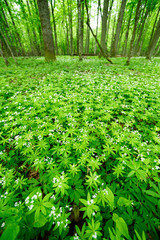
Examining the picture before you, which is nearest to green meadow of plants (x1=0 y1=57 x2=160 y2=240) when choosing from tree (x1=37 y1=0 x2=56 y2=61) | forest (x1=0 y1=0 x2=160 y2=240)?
forest (x1=0 y1=0 x2=160 y2=240)

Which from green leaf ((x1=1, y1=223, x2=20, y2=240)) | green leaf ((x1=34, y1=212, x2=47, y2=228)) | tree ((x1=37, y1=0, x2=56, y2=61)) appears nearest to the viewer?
green leaf ((x1=1, y1=223, x2=20, y2=240))

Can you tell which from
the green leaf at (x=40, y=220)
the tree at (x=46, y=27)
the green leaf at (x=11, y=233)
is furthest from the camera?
the tree at (x=46, y=27)

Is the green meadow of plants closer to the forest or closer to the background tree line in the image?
the forest

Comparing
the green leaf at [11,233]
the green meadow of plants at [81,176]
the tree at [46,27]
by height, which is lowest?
the green meadow of plants at [81,176]

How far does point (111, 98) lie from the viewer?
4824mm

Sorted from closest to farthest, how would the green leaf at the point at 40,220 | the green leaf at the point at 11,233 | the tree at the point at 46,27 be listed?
the green leaf at the point at 11,233, the green leaf at the point at 40,220, the tree at the point at 46,27

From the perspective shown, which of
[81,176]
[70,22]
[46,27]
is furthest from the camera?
[70,22]

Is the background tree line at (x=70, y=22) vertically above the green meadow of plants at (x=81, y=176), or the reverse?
the background tree line at (x=70, y=22)

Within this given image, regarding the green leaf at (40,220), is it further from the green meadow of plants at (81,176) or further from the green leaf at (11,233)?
the green leaf at (11,233)

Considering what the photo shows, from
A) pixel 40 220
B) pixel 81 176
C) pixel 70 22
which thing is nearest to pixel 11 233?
pixel 40 220

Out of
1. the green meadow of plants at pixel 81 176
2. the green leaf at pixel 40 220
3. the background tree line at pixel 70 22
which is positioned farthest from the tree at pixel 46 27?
the green leaf at pixel 40 220

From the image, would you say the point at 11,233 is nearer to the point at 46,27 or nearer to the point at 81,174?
the point at 81,174

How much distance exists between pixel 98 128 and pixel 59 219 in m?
2.37

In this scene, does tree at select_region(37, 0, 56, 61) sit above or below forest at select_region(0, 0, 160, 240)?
above
